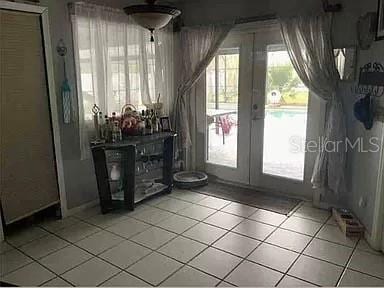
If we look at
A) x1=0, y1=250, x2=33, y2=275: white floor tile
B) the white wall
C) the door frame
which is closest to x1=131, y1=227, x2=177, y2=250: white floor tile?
x1=0, y1=250, x2=33, y2=275: white floor tile

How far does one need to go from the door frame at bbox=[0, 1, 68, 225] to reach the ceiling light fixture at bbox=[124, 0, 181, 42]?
105 centimetres

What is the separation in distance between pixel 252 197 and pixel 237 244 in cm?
114

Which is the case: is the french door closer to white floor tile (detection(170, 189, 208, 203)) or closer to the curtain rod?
the curtain rod

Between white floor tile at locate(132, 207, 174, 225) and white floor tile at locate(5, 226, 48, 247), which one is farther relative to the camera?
white floor tile at locate(132, 207, 174, 225)

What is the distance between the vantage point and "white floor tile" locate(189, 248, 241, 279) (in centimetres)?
229

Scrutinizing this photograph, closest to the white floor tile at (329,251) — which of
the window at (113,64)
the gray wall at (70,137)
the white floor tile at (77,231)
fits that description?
the white floor tile at (77,231)

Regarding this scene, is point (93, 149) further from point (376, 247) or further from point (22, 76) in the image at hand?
point (376, 247)

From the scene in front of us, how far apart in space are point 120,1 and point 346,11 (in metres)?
2.36

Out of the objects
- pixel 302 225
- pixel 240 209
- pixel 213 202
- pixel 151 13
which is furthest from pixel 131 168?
pixel 302 225

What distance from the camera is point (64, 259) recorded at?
2.47 m

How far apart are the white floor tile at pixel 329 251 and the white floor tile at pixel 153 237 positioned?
119 centimetres

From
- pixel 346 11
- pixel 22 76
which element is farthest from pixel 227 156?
pixel 22 76

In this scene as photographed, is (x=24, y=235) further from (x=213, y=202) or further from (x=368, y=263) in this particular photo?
(x=368, y=263)

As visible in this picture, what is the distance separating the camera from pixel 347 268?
7.60 ft
